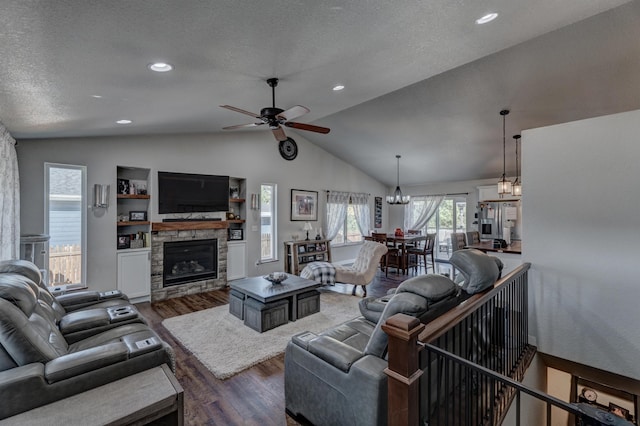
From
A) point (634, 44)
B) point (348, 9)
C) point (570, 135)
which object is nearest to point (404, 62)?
point (348, 9)

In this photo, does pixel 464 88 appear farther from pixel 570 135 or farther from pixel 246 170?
pixel 246 170

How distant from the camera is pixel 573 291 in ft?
10.7

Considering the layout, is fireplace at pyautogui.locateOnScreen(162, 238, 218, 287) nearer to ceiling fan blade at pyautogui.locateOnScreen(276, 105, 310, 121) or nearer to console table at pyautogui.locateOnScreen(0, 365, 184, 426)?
ceiling fan blade at pyautogui.locateOnScreen(276, 105, 310, 121)

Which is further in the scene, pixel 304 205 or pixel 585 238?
pixel 304 205

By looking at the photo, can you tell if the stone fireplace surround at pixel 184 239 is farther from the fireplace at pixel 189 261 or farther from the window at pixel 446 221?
the window at pixel 446 221

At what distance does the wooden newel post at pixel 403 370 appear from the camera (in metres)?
1.42

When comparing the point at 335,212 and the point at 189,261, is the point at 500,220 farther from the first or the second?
the point at 189,261

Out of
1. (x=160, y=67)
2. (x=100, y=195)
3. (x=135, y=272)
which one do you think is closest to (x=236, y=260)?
(x=135, y=272)

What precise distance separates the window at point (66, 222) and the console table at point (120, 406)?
3.53 m

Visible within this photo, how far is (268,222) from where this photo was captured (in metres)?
6.89

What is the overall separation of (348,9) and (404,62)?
1165 mm

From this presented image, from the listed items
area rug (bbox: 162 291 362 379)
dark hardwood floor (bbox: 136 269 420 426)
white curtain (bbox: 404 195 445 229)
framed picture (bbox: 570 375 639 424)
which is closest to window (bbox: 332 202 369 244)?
white curtain (bbox: 404 195 445 229)

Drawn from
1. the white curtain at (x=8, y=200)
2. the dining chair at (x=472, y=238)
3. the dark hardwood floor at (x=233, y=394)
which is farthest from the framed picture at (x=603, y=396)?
the white curtain at (x=8, y=200)

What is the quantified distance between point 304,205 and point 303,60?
5.09 m
